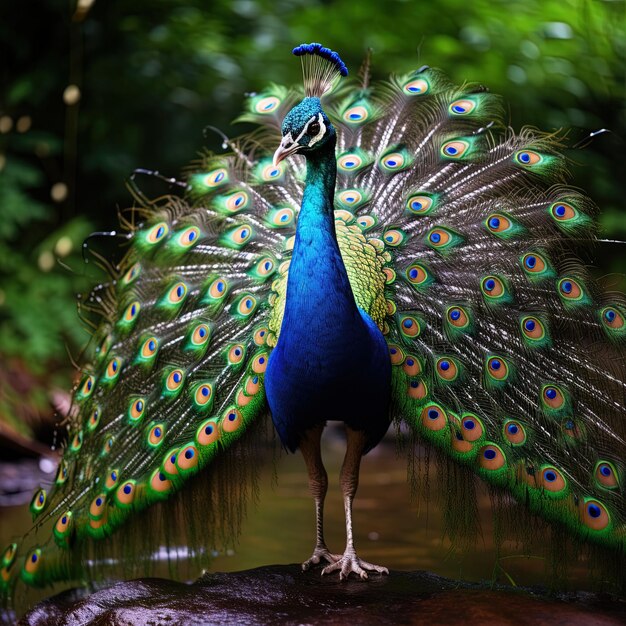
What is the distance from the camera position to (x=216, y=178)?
3.95 meters

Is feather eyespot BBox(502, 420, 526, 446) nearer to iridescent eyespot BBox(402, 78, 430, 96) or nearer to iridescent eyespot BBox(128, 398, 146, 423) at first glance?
iridescent eyespot BBox(128, 398, 146, 423)

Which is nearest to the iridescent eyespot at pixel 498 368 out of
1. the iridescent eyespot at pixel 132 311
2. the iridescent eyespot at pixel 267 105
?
the iridescent eyespot at pixel 132 311

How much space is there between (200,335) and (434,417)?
3.25 ft

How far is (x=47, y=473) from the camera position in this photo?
20.7 feet

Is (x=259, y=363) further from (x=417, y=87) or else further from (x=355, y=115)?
(x=417, y=87)

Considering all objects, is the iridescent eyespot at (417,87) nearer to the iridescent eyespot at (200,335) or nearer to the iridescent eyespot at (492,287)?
the iridescent eyespot at (492,287)

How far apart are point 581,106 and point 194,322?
561 centimetres

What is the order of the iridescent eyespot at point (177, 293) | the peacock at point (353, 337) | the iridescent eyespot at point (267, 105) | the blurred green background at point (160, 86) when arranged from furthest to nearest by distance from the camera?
the blurred green background at point (160, 86) < the iridescent eyespot at point (267, 105) < the iridescent eyespot at point (177, 293) < the peacock at point (353, 337)

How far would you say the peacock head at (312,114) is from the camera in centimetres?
286

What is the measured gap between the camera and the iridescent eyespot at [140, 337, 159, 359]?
3631 millimetres

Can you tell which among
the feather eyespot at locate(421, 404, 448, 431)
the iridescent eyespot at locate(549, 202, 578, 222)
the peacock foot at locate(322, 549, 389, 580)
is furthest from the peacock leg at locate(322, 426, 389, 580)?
the iridescent eyespot at locate(549, 202, 578, 222)

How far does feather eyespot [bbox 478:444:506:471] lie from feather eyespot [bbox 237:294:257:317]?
1.02 meters

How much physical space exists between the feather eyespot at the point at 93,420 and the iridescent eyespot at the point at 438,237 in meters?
1.56

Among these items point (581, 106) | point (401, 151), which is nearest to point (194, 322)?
point (401, 151)
